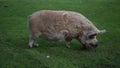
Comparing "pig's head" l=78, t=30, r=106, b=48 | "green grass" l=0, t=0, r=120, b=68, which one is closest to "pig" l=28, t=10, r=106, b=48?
"pig's head" l=78, t=30, r=106, b=48

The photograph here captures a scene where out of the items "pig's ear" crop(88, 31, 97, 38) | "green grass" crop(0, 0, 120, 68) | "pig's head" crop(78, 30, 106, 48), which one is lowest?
"green grass" crop(0, 0, 120, 68)

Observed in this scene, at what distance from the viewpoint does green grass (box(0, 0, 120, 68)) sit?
38.1ft

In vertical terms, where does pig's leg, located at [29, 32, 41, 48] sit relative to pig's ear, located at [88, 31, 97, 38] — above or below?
below

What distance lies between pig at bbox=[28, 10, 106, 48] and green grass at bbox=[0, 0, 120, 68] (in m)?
0.55

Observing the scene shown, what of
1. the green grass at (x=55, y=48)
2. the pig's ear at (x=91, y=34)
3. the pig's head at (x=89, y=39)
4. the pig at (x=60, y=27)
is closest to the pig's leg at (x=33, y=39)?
the pig at (x=60, y=27)

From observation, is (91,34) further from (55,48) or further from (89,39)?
(55,48)

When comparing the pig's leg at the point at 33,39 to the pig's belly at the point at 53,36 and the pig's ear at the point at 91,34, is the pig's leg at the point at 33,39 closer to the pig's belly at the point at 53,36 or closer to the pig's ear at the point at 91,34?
the pig's belly at the point at 53,36

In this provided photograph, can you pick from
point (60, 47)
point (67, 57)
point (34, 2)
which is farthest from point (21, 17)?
point (67, 57)

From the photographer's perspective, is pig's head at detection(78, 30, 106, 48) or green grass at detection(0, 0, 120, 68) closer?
green grass at detection(0, 0, 120, 68)

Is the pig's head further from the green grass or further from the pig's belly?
the pig's belly

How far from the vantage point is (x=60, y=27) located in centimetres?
1280

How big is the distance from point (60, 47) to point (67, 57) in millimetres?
1190

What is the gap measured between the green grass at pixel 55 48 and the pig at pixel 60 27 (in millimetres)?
552

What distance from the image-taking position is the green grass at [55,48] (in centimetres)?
1162
